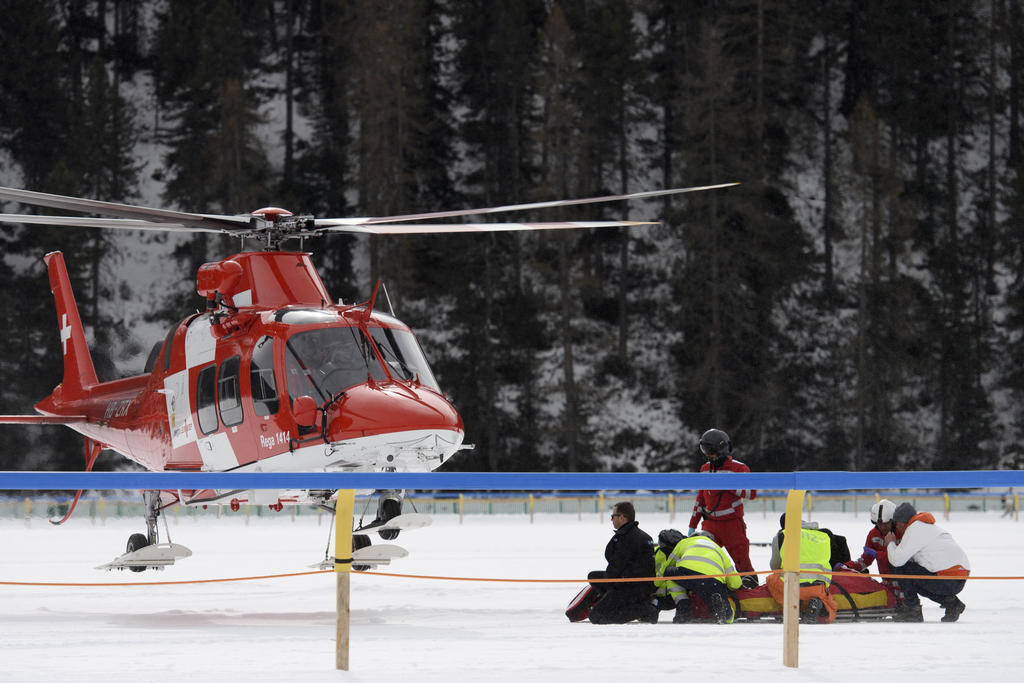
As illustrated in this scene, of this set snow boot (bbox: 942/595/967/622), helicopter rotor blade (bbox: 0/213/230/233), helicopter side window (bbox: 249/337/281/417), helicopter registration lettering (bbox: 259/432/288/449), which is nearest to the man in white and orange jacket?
snow boot (bbox: 942/595/967/622)

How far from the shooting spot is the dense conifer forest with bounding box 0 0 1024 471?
38000 millimetres

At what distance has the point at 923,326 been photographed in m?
39.5

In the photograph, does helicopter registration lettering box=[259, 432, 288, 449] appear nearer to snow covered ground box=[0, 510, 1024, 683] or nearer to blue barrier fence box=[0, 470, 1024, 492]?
snow covered ground box=[0, 510, 1024, 683]

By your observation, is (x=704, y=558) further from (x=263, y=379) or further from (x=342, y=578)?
(x=263, y=379)

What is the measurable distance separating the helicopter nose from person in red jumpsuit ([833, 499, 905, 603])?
3491mm

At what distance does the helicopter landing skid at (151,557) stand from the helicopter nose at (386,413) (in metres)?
1.71

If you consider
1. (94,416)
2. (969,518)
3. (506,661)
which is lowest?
(969,518)

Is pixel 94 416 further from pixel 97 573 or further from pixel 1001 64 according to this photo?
pixel 1001 64

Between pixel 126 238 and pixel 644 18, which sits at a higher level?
pixel 644 18

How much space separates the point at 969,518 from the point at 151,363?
17.6m

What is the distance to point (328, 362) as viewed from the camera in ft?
32.9

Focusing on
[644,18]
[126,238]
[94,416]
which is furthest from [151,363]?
[644,18]

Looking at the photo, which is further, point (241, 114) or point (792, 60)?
point (792, 60)

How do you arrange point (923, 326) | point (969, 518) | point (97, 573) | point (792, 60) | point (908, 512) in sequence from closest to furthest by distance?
point (908, 512)
point (97, 573)
point (969, 518)
point (923, 326)
point (792, 60)
